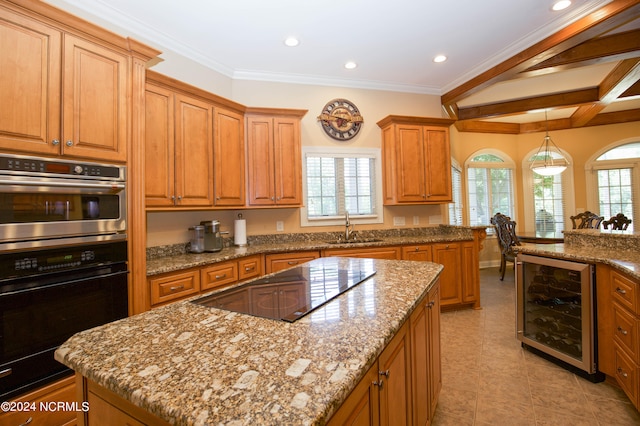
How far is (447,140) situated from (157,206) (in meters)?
3.53

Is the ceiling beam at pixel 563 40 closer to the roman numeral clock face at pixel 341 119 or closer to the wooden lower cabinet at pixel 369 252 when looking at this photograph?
the roman numeral clock face at pixel 341 119

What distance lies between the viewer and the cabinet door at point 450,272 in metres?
3.56

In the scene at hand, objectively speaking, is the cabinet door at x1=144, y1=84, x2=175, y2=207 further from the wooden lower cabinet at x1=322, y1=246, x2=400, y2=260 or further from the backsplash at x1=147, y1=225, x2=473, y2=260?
the wooden lower cabinet at x1=322, y1=246, x2=400, y2=260

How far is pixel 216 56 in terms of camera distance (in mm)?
3258

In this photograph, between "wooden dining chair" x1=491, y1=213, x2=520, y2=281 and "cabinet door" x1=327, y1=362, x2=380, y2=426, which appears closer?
"cabinet door" x1=327, y1=362, x2=380, y2=426

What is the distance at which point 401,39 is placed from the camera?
303 centimetres

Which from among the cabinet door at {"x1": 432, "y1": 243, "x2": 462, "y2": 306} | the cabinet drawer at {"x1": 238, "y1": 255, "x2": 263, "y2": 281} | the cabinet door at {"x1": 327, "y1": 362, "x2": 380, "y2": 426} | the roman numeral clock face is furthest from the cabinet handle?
the roman numeral clock face

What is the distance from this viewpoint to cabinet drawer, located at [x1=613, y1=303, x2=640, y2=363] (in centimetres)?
177

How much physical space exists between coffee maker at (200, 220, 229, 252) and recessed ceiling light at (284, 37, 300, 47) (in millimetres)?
1951

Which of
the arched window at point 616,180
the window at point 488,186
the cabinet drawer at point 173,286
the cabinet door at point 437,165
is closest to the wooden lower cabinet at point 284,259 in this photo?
the cabinet drawer at point 173,286

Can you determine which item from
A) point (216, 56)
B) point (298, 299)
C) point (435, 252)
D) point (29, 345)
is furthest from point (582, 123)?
point (29, 345)

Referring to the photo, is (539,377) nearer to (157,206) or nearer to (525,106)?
(157,206)

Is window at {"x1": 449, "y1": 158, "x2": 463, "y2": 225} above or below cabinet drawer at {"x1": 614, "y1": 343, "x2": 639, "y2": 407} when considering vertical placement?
above

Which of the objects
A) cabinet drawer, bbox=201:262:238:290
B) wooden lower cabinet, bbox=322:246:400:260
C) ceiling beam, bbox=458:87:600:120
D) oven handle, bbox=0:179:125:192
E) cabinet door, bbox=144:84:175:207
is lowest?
cabinet drawer, bbox=201:262:238:290
